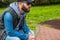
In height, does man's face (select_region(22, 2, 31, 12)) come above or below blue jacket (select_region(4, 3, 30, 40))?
above

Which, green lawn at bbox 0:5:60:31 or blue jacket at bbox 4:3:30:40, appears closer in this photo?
blue jacket at bbox 4:3:30:40

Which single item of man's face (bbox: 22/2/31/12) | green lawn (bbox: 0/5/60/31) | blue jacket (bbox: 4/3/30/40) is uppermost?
man's face (bbox: 22/2/31/12)

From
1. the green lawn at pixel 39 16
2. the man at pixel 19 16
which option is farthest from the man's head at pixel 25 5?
the green lawn at pixel 39 16

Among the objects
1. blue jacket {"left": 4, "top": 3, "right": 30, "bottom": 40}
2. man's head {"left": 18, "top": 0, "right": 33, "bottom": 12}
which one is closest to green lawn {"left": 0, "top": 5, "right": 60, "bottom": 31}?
blue jacket {"left": 4, "top": 3, "right": 30, "bottom": 40}

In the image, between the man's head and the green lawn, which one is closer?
the man's head

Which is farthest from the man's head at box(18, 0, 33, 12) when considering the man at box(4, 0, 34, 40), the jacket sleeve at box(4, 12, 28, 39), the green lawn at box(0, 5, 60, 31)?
the green lawn at box(0, 5, 60, 31)

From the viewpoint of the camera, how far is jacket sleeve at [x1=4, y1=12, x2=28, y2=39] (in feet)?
11.9

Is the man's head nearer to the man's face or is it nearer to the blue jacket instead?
the man's face

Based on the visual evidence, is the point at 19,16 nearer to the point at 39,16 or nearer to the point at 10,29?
the point at 10,29

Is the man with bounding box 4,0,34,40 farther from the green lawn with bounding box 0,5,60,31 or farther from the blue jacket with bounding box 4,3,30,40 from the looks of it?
the green lawn with bounding box 0,5,60,31

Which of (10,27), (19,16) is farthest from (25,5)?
(10,27)

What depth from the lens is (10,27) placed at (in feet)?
12.1

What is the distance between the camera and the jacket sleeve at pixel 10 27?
3.63m

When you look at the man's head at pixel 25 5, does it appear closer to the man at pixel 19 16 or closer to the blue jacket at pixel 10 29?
the man at pixel 19 16
